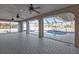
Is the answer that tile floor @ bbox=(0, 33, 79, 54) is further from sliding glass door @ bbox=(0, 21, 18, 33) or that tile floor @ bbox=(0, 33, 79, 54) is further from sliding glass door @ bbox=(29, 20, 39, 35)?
sliding glass door @ bbox=(29, 20, 39, 35)

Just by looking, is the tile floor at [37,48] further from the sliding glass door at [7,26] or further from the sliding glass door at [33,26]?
the sliding glass door at [33,26]

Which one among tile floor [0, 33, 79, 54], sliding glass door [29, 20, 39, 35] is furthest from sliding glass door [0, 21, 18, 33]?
tile floor [0, 33, 79, 54]

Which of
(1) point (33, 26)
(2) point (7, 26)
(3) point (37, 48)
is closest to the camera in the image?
(3) point (37, 48)

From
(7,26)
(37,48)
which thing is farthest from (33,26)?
(37,48)

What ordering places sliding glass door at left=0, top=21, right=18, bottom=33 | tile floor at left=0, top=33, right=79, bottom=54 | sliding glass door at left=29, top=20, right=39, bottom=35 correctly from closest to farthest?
tile floor at left=0, top=33, right=79, bottom=54
sliding glass door at left=0, top=21, right=18, bottom=33
sliding glass door at left=29, top=20, right=39, bottom=35

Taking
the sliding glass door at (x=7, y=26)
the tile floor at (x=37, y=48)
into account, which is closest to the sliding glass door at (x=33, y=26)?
the sliding glass door at (x=7, y=26)

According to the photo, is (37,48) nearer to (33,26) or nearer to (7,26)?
(7,26)

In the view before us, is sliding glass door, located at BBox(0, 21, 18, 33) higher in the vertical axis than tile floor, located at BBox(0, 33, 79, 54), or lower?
higher

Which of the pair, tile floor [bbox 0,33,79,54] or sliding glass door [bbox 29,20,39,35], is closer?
tile floor [bbox 0,33,79,54]

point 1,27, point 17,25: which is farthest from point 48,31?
point 1,27

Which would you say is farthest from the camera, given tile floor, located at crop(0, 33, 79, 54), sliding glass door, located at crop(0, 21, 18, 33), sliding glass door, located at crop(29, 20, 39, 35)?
sliding glass door, located at crop(29, 20, 39, 35)

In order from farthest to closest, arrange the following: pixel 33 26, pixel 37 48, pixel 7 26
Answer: pixel 33 26
pixel 7 26
pixel 37 48

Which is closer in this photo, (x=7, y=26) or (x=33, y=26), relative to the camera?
(x=7, y=26)
